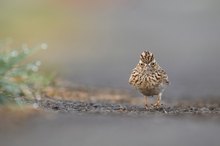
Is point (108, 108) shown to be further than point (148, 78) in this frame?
No

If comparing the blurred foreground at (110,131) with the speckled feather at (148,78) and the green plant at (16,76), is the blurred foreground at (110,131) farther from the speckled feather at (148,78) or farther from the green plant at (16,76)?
the speckled feather at (148,78)

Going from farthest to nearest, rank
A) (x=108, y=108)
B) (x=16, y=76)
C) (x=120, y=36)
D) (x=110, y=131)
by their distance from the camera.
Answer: (x=120, y=36) < (x=108, y=108) < (x=16, y=76) < (x=110, y=131)

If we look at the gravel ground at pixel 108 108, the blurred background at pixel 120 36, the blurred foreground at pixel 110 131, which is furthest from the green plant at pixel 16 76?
the blurred background at pixel 120 36

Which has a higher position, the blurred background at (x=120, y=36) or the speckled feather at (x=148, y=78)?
the blurred background at (x=120, y=36)

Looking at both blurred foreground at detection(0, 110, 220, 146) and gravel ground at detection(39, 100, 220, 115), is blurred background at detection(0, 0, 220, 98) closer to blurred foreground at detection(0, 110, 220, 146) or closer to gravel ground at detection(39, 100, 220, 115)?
gravel ground at detection(39, 100, 220, 115)

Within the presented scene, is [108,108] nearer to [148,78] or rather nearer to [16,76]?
[148,78]

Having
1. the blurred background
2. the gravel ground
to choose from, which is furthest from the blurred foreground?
the blurred background

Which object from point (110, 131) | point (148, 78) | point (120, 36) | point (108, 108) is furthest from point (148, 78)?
point (120, 36)

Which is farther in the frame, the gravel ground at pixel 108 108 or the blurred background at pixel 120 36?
the blurred background at pixel 120 36

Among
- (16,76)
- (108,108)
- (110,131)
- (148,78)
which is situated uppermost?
(148,78)
